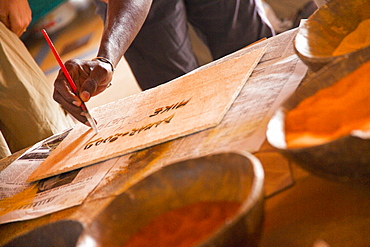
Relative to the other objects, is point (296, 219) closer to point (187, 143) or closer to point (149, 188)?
point (149, 188)

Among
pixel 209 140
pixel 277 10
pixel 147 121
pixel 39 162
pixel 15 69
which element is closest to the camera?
pixel 209 140

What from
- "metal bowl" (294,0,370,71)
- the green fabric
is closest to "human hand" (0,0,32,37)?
"metal bowl" (294,0,370,71)

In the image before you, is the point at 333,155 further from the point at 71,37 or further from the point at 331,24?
the point at 71,37

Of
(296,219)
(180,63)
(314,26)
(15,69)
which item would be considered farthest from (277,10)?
(296,219)

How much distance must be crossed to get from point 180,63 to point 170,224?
1.64 m

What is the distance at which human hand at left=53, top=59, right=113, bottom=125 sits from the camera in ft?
4.43

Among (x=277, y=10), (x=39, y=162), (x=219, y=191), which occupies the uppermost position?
(x=219, y=191)

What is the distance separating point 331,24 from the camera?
0.99 meters

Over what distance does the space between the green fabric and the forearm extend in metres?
3.24

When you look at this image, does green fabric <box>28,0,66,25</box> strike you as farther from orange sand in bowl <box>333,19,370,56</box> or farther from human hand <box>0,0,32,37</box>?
orange sand in bowl <box>333,19,370,56</box>

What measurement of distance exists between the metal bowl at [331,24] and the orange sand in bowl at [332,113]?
0.27m

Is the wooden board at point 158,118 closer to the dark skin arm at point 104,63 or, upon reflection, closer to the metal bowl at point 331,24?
the dark skin arm at point 104,63

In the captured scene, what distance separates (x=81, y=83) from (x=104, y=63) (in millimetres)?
108

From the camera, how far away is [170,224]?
58 centimetres
